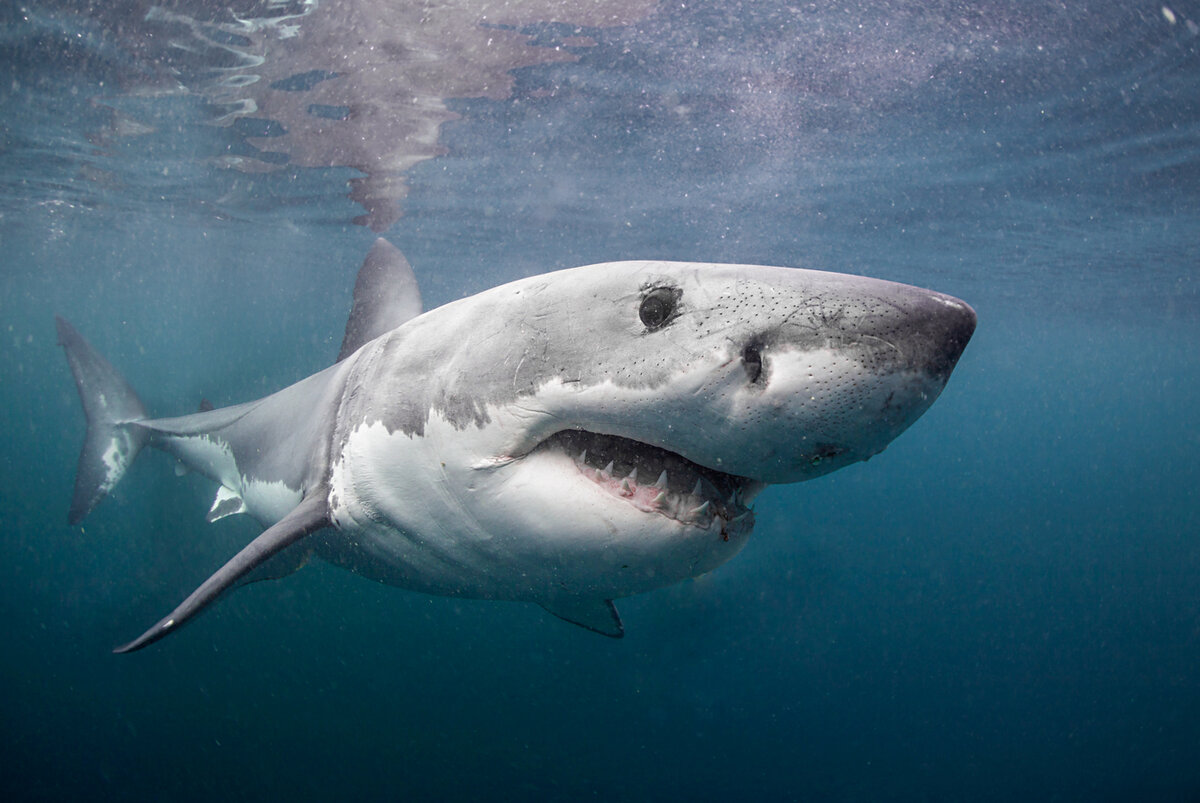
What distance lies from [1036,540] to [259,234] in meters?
44.2

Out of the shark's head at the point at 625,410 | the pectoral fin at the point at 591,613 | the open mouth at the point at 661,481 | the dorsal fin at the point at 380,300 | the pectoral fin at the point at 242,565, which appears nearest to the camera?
the shark's head at the point at 625,410

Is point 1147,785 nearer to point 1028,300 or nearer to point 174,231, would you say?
point 1028,300

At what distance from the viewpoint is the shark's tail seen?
316 inches

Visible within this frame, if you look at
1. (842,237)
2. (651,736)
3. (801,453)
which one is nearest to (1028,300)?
(842,237)

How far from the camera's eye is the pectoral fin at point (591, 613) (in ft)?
12.3

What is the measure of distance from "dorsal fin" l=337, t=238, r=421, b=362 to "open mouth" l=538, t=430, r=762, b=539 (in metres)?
3.07

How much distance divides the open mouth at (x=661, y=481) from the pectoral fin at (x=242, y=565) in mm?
1433

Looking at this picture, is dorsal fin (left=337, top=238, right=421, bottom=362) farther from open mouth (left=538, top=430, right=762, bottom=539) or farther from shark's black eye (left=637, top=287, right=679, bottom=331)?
shark's black eye (left=637, top=287, right=679, bottom=331)

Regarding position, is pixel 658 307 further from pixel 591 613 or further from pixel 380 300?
pixel 380 300

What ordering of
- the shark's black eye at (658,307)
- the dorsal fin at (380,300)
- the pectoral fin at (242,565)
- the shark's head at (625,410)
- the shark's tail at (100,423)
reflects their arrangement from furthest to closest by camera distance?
1. the shark's tail at (100,423)
2. the dorsal fin at (380,300)
3. the pectoral fin at (242,565)
4. the shark's black eye at (658,307)
5. the shark's head at (625,410)

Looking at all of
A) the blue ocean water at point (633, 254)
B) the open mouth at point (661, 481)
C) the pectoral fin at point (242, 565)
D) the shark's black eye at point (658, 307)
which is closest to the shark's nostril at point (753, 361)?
the shark's black eye at point (658, 307)

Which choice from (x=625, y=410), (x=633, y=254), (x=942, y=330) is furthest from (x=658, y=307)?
(x=633, y=254)

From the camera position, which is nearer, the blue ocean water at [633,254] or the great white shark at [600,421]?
the great white shark at [600,421]

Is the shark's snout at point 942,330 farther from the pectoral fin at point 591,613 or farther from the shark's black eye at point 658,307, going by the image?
the pectoral fin at point 591,613
